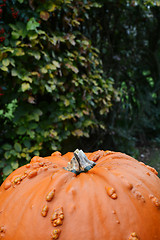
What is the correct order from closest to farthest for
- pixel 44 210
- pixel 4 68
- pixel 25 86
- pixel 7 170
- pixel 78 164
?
pixel 44 210
pixel 78 164
pixel 4 68
pixel 25 86
pixel 7 170

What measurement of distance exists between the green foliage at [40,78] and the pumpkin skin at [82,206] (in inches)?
42.0

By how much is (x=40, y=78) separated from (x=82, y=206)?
144 cm

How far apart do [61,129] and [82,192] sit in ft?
4.94

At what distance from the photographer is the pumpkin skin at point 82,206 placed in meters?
0.90

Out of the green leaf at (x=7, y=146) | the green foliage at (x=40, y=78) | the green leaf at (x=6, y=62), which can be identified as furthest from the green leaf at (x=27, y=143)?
the green leaf at (x=6, y=62)

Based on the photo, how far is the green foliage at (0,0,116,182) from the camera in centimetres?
198

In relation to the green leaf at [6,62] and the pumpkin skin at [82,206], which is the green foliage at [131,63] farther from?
the pumpkin skin at [82,206]

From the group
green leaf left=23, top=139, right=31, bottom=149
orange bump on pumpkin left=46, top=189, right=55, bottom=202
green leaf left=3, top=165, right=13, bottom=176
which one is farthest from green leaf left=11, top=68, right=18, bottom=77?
orange bump on pumpkin left=46, top=189, right=55, bottom=202

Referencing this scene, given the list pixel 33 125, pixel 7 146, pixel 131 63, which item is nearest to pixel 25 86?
pixel 33 125

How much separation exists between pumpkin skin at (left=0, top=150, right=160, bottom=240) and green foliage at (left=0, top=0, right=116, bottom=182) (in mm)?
1067

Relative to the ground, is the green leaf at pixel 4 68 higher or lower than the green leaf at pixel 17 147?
higher

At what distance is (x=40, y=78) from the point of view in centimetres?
211

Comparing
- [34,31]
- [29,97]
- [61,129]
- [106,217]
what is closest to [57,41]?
[34,31]

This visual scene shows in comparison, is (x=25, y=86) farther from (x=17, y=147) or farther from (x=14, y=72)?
(x=17, y=147)
